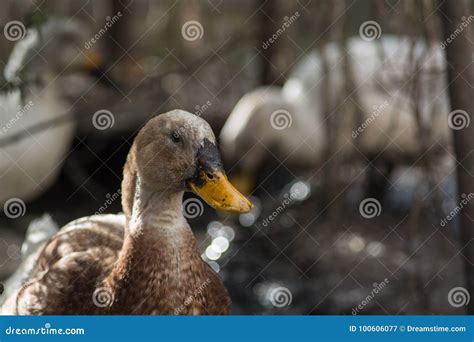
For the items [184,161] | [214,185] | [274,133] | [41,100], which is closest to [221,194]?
[214,185]

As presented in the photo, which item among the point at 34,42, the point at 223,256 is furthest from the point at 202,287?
the point at 34,42

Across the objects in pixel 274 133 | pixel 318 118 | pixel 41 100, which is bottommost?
pixel 41 100

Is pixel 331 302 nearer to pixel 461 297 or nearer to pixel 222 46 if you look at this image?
pixel 461 297

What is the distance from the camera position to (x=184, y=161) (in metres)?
1.96

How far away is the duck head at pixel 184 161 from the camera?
1.90 meters

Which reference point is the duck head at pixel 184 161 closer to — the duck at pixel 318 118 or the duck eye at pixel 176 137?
the duck eye at pixel 176 137

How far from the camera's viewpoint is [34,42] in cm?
370

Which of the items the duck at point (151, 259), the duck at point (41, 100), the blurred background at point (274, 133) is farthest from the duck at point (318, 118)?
the duck at point (151, 259)

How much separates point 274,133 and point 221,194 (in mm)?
2788

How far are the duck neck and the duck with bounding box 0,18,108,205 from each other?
0.65 metres

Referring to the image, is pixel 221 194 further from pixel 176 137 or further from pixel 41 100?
pixel 41 100

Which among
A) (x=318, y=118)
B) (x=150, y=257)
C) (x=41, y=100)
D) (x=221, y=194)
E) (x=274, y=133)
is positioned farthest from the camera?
(x=274, y=133)

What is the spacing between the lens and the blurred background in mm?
3162

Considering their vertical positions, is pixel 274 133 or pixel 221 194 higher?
pixel 221 194
